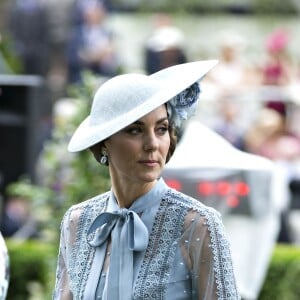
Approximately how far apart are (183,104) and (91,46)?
9.68 m

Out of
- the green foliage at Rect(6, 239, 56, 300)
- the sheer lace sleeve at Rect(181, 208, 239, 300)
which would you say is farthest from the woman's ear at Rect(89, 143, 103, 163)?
the green foliage at Rect(6, 239, 56, 300)

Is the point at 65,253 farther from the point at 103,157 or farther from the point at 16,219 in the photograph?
the point at 16,219

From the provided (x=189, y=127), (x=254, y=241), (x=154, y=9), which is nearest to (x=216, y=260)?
(x=189, y=127)

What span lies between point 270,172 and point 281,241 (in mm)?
2535

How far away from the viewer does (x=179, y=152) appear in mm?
7828

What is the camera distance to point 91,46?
1404 cm

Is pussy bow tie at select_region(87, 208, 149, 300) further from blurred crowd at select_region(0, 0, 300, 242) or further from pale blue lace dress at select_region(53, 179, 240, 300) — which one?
blurred crowd at select_region(0, 0, 300, 242)

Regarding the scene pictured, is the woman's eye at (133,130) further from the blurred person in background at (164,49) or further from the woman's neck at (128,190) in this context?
the blurred person in background at (164,49)

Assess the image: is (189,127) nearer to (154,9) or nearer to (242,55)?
(242,55)

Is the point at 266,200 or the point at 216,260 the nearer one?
the point at 216,260

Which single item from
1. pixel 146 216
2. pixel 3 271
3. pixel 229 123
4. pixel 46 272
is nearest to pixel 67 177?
pixel 46 272

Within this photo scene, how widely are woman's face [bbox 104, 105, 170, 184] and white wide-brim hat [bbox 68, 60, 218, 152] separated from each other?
39mm

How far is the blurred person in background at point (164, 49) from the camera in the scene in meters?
13.8

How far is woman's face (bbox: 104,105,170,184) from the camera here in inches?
169
